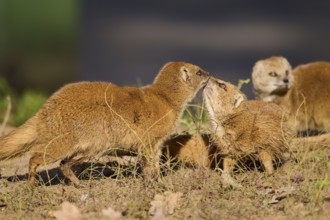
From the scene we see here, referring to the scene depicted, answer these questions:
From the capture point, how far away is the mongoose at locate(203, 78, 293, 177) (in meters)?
3.76

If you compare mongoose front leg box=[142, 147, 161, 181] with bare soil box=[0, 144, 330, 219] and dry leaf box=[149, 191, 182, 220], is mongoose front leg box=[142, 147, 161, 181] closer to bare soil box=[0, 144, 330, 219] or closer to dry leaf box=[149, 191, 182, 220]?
bare soil box=[0, 144, 330, 219]

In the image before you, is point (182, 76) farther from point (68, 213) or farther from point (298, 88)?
point (298, 88)

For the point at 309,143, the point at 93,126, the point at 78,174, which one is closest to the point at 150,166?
the point at 93,126

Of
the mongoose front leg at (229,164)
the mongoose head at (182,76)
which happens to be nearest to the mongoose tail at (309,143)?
the mongoose front leg at (229,164)

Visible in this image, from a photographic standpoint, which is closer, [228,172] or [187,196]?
[187,196]

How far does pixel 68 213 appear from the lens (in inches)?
117

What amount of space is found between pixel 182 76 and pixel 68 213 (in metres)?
1.34

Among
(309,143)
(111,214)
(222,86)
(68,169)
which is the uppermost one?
(222,86)

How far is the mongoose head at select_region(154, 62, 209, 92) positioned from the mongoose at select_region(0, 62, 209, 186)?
6 cm

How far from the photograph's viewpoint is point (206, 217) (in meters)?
2.96

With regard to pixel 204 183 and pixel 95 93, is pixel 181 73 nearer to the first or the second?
pixel 95 93

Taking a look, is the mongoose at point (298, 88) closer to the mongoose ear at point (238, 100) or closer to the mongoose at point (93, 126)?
the mongoose ear at point (238, 100)

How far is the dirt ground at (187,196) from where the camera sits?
302 cm

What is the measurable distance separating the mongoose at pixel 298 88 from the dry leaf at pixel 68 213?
239 centimetres
